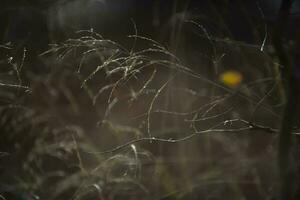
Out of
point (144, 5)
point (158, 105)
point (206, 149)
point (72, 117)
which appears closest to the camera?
point (206, 149)

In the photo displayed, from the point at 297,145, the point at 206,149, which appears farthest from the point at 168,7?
the point at 297,145

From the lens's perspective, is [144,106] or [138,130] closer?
[138,130]

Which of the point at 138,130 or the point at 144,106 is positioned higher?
the point at 138,130

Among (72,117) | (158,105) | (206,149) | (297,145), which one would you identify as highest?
(297,145)

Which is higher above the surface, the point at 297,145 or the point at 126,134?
the point at 297,145

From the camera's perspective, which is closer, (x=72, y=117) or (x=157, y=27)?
(x=72, y=117)

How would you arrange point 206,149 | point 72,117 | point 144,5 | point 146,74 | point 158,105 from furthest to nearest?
point 144,5 < point 72,117 < point 158,105 < point 146,74 < point 206,149

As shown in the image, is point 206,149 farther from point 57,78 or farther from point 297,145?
point 57,78
